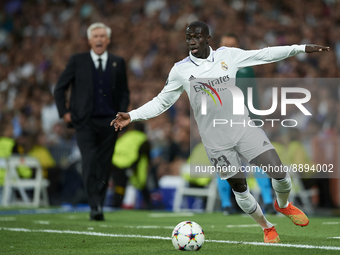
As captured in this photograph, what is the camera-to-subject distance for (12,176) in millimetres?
13266

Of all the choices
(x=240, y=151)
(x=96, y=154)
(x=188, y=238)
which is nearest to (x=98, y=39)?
(x=96, y=154)

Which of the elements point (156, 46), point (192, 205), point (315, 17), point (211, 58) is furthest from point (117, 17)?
point (211, 58)

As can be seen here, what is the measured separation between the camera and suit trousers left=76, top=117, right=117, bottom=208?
316 inches

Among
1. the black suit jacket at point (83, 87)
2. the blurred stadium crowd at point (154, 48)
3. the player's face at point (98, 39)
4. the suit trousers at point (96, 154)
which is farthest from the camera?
the blurred stadium crowd at point (154, 48)

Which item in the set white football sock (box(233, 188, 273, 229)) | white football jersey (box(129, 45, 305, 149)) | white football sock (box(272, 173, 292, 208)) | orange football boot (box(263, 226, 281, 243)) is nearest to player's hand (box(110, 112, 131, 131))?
white football jersey (box(129, 45, 305, 149))

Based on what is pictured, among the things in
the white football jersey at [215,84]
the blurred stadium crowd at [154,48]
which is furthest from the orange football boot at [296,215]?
the blurred stadium crowd at [154,48]

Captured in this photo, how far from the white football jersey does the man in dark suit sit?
8.79ft

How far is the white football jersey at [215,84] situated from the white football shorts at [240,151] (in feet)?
0.18

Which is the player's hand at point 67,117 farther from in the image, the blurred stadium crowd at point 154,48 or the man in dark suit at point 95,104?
the blurred stadium crowd at point 154,48

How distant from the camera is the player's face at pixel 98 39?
8.30 metres

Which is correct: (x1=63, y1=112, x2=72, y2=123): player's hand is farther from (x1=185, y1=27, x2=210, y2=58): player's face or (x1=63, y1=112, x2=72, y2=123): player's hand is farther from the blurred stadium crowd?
the blurred stadium crowd

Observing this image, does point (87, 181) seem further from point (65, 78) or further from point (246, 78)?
point (246, 78)

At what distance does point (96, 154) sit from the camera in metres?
8.16

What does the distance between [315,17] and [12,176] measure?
797 cm
